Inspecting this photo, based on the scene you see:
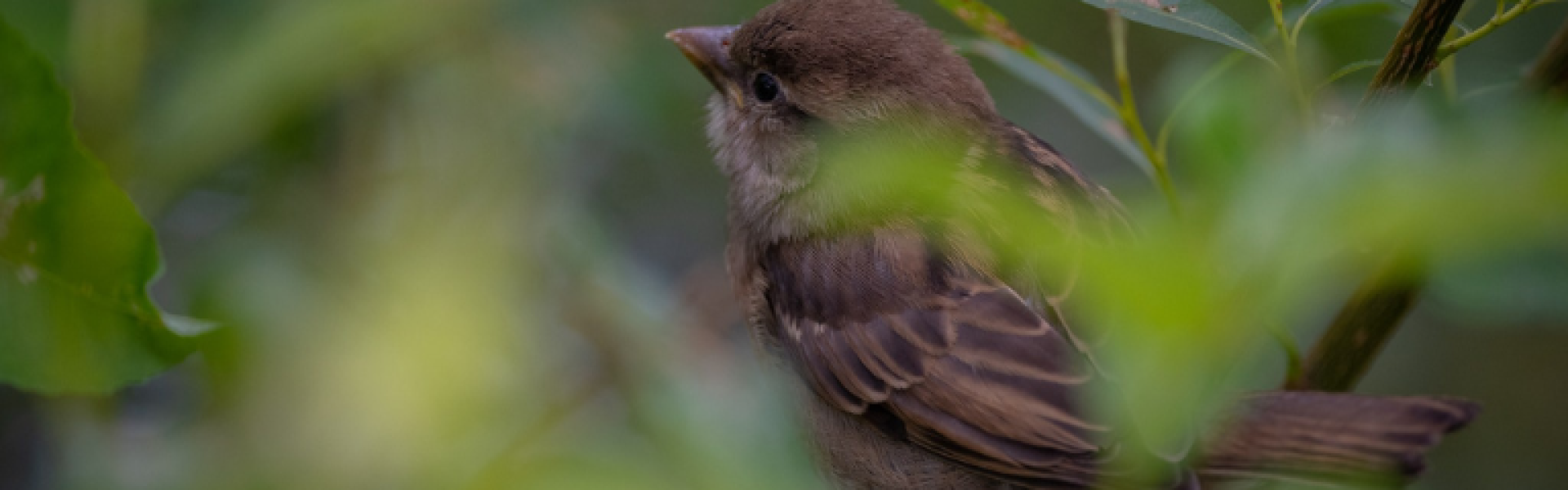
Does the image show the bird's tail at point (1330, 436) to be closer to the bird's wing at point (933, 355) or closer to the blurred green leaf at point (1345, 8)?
the bird's wing at point (933, 355)

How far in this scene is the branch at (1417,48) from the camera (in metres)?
1.21

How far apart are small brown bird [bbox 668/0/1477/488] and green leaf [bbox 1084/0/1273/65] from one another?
1.41 feet

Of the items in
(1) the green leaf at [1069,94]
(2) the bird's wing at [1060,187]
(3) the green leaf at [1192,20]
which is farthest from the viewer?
(2) the bird's wing at [1060,187]

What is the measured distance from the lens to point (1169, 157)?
2.19 m

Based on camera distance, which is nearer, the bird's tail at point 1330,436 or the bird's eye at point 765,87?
the bird's tail at point 1330,436

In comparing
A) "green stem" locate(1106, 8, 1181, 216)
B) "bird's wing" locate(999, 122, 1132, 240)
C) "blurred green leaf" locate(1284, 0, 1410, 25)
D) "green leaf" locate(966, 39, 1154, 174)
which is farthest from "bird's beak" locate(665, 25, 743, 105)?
"blurred green leaf" locate(1284, 0, 1410, 25)

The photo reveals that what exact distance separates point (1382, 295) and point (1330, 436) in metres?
0.17

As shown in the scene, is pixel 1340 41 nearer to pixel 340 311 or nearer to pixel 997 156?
pixel 997 156

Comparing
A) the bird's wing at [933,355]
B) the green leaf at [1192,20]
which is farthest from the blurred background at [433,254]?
the green leaf at [1192,20]

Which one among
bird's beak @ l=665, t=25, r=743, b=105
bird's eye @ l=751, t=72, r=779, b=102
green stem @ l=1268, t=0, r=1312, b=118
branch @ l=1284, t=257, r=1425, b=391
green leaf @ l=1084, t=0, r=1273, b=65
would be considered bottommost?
branch @ l=1284, t=257, r=1425, b=391

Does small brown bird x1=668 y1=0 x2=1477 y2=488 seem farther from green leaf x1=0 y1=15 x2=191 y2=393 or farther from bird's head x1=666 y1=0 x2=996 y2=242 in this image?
green leaf x1=0 y1=15 x2=191 y2=393

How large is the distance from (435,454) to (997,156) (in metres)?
1.50

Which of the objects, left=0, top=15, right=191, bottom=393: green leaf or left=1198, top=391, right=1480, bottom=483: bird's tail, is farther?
left=1198, top=391, right=1480, bottom=483: bird's tail

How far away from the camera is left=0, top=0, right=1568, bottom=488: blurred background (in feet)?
3.29
